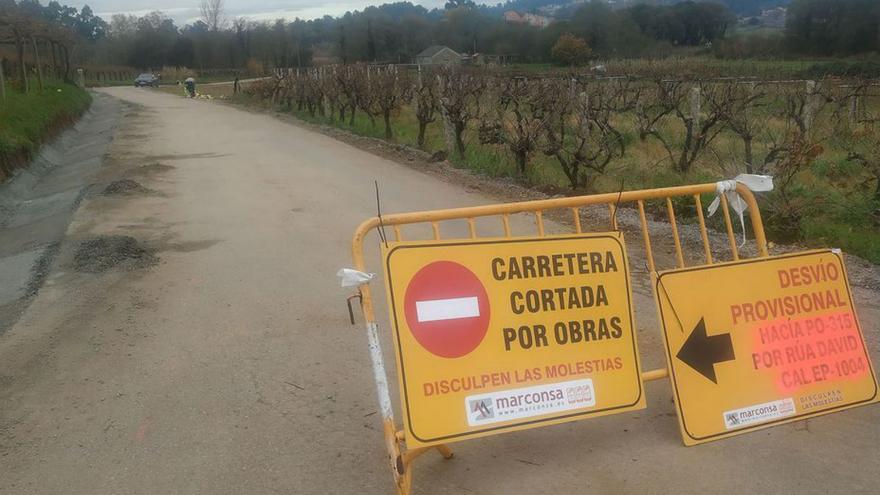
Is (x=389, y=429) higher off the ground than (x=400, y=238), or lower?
lower

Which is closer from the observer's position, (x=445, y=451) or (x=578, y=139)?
(x=445, y=451)

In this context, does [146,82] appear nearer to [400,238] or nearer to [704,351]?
[400,238]

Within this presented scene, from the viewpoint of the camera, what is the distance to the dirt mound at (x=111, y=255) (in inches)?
280

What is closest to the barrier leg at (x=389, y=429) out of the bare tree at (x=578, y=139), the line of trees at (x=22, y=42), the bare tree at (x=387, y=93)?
the bare tree at (x=578, y=139)

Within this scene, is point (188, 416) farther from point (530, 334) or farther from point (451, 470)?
point (530, 334)

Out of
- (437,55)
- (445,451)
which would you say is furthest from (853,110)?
(437,55)

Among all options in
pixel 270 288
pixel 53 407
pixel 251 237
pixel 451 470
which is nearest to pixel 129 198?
pixel 251 237

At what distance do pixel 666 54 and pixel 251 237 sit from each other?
46212 millimetres

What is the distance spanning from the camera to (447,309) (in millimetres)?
3375

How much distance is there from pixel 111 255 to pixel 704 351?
5921 mm

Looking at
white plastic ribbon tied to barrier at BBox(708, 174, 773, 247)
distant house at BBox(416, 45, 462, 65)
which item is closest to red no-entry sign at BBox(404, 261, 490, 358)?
white plastic ribbon tied to barrier at BBox(708, 174, 773, 247)

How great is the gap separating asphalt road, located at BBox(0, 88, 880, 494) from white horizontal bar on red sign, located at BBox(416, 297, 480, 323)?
76cm

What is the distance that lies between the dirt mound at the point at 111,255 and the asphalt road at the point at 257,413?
4.5 inches

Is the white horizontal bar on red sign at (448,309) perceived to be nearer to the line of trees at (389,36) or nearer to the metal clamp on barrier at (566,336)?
the metal clamp on barrier at (566,336)
